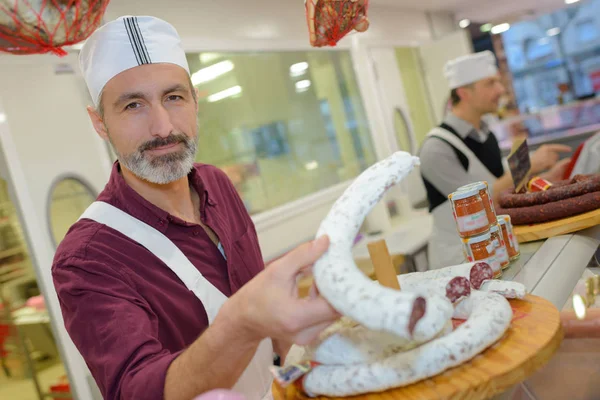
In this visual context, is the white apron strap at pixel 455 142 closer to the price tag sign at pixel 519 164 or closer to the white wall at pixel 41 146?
the price tag sign at pixel 519 164

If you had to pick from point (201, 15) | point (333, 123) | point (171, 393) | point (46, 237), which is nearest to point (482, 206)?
point (171, 393)

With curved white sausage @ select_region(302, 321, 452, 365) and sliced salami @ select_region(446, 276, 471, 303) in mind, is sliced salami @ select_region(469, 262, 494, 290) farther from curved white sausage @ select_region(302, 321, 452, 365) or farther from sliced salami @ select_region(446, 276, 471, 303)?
curved white sausage @ select_region(302, 321, 452, 365)

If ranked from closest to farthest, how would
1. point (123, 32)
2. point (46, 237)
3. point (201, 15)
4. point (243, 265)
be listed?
point (123, 32) < point (243, 265) < point (46, 237) < point (201, 15)

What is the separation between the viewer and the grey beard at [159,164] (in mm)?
1369

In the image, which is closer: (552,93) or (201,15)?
(201,15)

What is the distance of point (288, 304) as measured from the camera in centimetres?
77

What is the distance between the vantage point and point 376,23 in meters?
6.84

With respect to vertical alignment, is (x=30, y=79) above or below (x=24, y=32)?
above

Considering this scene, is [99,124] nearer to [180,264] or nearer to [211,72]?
[180,264]

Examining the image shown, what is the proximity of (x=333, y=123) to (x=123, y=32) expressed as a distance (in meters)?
4.67

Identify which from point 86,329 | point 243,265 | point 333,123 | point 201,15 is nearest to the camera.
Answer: point 86,329

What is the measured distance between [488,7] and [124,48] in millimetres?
9622

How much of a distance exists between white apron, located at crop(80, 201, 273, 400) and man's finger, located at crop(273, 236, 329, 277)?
0.62 m

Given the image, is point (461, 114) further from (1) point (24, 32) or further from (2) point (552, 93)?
(2) point (552, 93)
